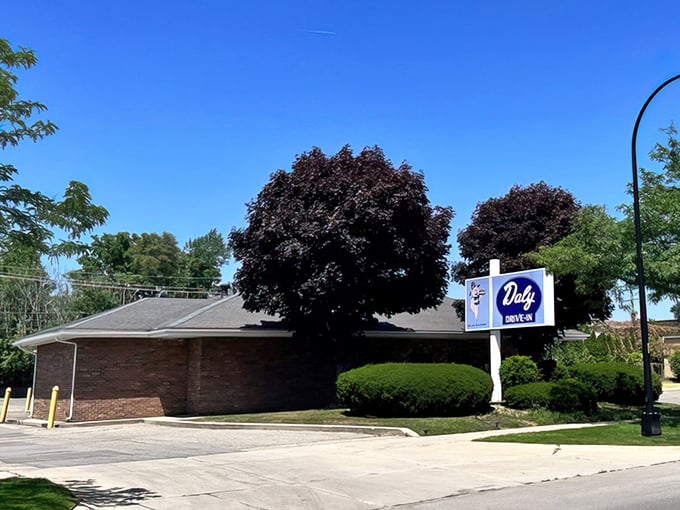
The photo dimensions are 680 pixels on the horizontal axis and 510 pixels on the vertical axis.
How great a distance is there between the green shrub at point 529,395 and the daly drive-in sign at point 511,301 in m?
1.83

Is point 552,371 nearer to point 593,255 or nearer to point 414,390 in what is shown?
point 593,255

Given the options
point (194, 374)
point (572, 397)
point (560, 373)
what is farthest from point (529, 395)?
point (194, 374)

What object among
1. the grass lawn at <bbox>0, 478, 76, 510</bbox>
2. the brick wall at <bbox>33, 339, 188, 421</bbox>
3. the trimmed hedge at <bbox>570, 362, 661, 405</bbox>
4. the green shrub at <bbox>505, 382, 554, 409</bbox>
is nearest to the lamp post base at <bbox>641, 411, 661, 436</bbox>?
the green shrub at <bbox>505, 382, 554, 409</bbox>

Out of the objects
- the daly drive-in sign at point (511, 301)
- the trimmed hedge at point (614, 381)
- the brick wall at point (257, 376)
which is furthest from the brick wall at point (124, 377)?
the trimmed hedge at point (614, 381)

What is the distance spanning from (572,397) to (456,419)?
402 centimetres

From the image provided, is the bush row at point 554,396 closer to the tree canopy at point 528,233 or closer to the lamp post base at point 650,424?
the lamp post base at point 650,424

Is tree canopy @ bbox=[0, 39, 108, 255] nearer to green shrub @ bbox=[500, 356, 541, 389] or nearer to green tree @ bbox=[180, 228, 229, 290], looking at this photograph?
green shrub @ bbox=[500, 356, 541, 389]

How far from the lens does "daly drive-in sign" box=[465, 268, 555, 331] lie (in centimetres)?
1936

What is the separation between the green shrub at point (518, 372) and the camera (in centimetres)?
2034

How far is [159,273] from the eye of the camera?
7538 centimetres

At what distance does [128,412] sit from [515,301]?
13.0 metres

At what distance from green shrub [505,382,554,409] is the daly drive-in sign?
1.83m

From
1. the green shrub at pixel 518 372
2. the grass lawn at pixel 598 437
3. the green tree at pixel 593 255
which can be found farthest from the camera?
the green shrub at pixel 518 372

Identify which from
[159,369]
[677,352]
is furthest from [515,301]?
[677,352]
